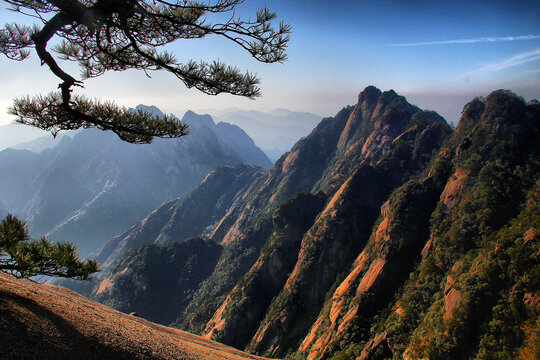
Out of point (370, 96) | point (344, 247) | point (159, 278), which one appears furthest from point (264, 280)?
point (370, 96)

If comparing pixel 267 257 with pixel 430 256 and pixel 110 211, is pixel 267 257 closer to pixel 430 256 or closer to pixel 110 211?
pixel 430 256

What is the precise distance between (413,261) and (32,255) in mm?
35952

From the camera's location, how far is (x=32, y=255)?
18.6 feet

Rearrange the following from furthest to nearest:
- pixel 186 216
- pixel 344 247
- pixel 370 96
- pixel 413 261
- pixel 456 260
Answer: pixel 186 216 → pixel 370 96 → pixel 344 247 → pixel 413 261 → pixel 456 260

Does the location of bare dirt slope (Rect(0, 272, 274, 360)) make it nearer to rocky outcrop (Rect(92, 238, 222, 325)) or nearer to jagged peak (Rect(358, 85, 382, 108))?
rocky outcrop (Rect(92, 238, 222, 325))

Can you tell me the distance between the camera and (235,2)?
22.6ft

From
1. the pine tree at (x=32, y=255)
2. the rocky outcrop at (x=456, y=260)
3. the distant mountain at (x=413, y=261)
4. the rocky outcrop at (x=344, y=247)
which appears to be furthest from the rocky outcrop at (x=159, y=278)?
the pine tree at (x=32, y=255)

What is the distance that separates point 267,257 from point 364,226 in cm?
1850

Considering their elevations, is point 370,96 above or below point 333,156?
above

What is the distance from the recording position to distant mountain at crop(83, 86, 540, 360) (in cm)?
1970

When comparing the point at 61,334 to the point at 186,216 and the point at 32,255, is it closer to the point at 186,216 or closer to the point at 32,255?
the point at 32,255

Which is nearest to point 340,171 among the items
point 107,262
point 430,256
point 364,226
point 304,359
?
point 364,226

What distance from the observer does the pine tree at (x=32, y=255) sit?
5.47 meters

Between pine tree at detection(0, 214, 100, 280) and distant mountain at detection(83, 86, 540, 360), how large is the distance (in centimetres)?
2321
